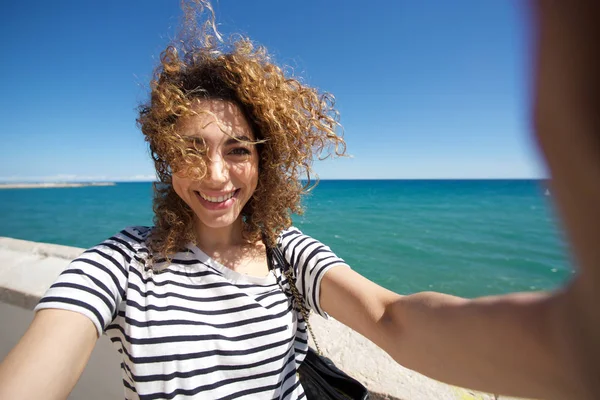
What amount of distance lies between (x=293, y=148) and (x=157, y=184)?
77 centimetres

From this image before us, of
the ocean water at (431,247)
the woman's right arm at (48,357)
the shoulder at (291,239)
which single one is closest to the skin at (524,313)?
the woman's right arm at (48,357)

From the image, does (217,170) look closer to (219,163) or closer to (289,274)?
(219,163)

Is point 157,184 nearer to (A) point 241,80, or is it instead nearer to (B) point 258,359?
(A) point 241,80

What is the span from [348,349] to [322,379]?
1.01 feet

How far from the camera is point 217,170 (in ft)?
4.30

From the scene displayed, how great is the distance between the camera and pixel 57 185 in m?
87.0

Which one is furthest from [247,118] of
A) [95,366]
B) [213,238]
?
[95,366]

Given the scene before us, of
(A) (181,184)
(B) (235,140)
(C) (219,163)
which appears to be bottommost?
(A) (181,184)

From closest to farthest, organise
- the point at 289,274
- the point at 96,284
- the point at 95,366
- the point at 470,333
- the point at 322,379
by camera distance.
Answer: the point at 470,333, the point at 96,284, the point at 322,379, the point at 289,274, the point at 95,366

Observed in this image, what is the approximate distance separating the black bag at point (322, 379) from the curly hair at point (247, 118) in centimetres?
34

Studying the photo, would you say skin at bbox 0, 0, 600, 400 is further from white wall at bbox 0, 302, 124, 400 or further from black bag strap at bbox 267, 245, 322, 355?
white wall at bbox 0, 302, 124, 400

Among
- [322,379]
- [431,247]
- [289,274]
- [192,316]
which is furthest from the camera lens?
[431,247]

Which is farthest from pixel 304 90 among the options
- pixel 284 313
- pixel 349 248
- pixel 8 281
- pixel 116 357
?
pixel 349 248

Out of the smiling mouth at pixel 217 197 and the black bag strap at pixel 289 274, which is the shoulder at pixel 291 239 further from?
the smiling mouth at pixel 217 197
